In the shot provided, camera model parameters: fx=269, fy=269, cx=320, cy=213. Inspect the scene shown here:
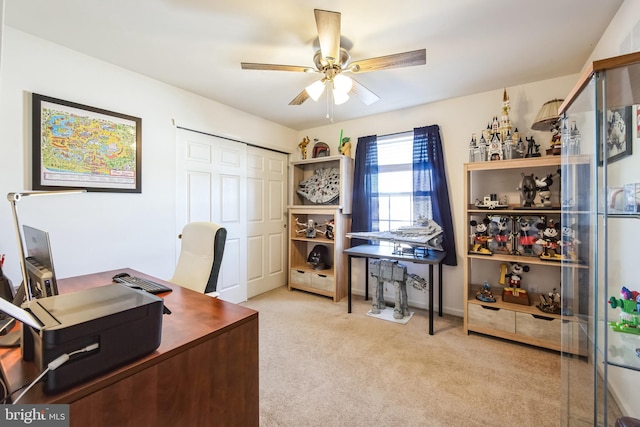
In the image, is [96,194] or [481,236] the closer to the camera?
[96,194]

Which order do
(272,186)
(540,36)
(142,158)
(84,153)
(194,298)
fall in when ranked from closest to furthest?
1. (194,298)
2. (540,36)
3. (84,153)
4. (142,158)
5. (272,186)

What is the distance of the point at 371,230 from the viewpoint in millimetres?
3484

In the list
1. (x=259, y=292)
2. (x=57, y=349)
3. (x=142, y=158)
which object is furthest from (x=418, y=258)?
(x=142, y=158)

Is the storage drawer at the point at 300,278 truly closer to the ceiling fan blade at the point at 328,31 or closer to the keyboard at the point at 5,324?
the ceiling fan blade at the point at 328,31

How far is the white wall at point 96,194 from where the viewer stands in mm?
1814

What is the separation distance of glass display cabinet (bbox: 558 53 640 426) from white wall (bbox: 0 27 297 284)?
3029 mm

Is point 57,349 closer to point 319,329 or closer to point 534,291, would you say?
point 319,329

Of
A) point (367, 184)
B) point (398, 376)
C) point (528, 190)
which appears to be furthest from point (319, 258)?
point (528, 190)

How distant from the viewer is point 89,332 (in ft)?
2.39

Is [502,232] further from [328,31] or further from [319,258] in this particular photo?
[328,31]

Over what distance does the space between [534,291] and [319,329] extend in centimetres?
210

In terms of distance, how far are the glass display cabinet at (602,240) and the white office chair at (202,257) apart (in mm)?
1932

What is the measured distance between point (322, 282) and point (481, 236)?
6.30 feet

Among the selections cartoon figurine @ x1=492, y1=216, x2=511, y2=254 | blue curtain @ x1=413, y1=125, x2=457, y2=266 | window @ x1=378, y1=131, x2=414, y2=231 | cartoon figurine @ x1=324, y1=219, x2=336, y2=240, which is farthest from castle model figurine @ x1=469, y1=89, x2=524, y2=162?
cartoon figurine @ x1=324, y1=219, x2=336, y2=240
